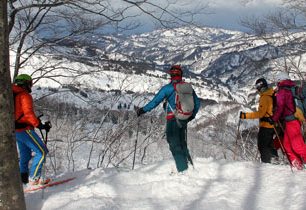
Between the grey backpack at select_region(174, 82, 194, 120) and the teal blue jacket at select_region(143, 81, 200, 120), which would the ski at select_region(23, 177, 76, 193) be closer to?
the teal blue jacket at select_region(143, 81, 200, 120)

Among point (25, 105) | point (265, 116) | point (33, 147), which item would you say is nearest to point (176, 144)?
point (265, 116)

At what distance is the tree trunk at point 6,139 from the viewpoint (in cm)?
352

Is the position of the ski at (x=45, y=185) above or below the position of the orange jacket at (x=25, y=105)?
below

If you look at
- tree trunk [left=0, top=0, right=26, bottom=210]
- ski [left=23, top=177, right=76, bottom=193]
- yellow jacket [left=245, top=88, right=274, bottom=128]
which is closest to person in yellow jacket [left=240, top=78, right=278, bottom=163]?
yellow jacket [left=245, top=88, right=274, bottom=128]

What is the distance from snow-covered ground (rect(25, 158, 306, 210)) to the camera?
427 cm

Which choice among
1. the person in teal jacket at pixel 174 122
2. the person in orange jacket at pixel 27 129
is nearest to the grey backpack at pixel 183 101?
the person in teal jacket at pixel 174 122

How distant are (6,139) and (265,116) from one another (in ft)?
15.3

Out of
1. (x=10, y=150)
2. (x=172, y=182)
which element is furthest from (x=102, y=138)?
(x=10, y=150)

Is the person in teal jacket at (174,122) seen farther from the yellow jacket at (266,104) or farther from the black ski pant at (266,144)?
the black ski pant at (266,144)

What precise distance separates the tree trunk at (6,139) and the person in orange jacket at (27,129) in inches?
58.7

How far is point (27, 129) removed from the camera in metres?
5.44

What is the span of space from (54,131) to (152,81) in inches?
258

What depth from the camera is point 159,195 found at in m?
4.73

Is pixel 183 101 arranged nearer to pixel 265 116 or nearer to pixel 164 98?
pixel 164 98
